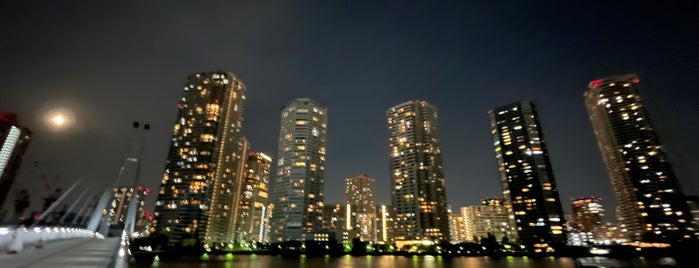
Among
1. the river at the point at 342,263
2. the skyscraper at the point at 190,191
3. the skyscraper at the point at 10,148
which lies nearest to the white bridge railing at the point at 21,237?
the river at the point at 342,263

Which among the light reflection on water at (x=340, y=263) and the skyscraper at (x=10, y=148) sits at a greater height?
the skyscraper at (x=10, y=148)

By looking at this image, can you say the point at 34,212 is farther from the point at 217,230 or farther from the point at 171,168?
the point at 217,230

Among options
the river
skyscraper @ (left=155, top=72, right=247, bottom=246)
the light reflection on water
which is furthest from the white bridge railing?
skyscraper @ (left=155, top=72, right=247, bottom=246)

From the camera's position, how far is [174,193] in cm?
18475

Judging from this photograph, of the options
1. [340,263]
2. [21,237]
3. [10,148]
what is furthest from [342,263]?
[10,148]

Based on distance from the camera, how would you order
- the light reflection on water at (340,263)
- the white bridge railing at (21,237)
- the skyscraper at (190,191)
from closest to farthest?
the white bridge railing at (21,237), the light reflection on water at (340,263), the skyscraper at (190,191)

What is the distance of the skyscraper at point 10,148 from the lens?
103188 mm

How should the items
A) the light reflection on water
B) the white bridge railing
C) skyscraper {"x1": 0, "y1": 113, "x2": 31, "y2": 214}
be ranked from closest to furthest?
the white bridge railing
the light reflection on water
skyscraper {"x1": 0, "y1": 113, "x2": 31, "y2": 214}

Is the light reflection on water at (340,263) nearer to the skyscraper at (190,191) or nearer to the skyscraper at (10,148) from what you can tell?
the skyscraper at (190,191)

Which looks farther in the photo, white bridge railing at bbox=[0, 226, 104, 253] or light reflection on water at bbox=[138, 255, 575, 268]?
light reflection on water at bbox=[138, 255, 575, 268]

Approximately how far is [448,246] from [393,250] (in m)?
31.9

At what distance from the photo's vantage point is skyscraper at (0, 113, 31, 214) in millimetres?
103188

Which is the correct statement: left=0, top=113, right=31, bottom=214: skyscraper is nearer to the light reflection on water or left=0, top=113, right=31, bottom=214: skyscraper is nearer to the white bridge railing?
the light reflection on water

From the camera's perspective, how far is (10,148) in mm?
114750
